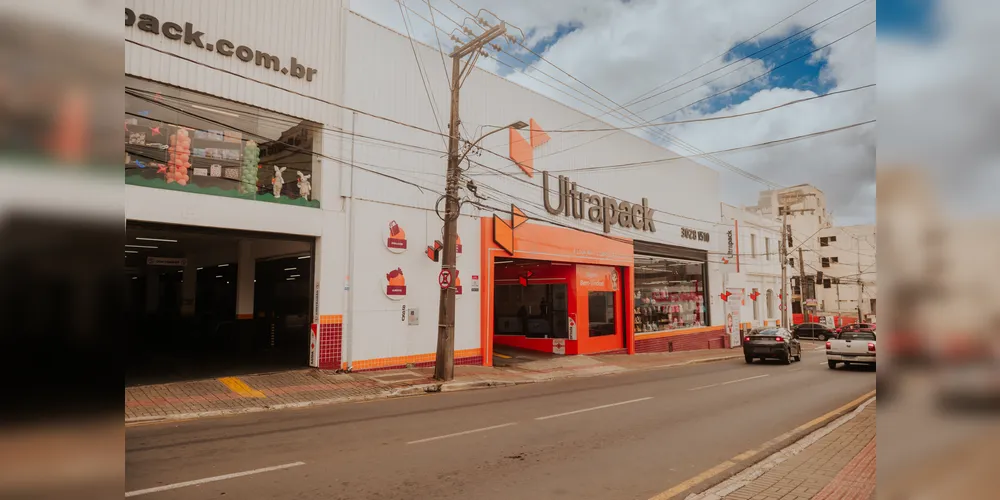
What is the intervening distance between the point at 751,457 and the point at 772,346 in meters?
17.2

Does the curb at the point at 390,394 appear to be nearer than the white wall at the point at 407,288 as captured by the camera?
Yes

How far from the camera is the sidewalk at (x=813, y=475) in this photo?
18.9 ft

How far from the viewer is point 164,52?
496 inches

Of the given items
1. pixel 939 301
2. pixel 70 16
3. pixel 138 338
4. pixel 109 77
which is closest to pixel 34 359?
pixel 109 77

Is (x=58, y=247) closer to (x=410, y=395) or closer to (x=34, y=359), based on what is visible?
(x=34, y=359)

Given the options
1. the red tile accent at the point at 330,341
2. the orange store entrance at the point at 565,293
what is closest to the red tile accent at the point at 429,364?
the red tile accent at the point at 330,341

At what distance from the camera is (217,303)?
979 inches

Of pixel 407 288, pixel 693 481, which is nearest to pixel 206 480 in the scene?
pixel 693 481

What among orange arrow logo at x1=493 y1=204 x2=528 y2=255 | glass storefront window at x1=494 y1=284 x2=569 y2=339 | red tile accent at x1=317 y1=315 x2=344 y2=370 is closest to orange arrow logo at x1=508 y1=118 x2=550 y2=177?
orange arrow logo at x1=493 y1=204 x2=528 y2=255

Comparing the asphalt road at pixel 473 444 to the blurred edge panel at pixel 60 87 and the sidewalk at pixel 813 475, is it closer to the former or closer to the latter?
the sidewalk at pixel 813 475

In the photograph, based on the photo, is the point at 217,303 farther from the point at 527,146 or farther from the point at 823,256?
the point at 823,256

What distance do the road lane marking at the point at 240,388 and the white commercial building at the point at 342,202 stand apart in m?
2.15

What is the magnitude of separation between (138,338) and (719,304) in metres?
31.2

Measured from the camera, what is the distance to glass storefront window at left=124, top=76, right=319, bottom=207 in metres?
12.3
